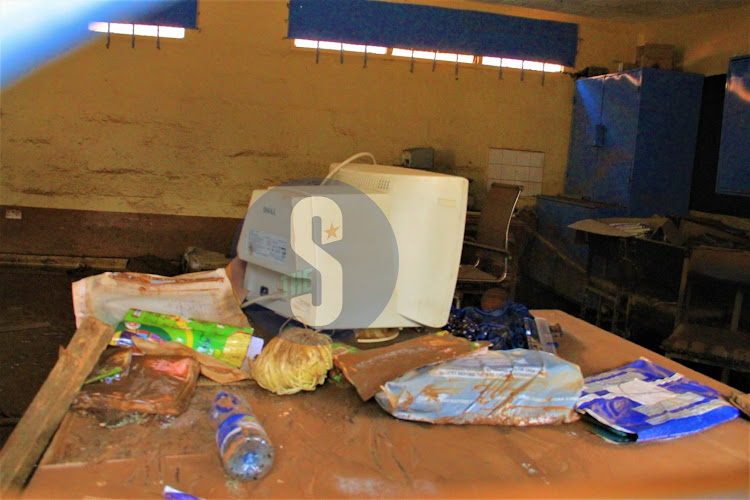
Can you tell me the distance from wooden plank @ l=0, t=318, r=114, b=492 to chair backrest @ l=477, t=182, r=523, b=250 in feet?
8.44

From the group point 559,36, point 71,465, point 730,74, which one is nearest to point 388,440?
point 71,465

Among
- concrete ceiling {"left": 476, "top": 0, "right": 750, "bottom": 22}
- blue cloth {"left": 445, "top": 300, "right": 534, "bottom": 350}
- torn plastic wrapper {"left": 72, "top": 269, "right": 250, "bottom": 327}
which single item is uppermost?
concrete ceiling {"left": 476, "top": 0, "right": 750, "bottom": 22}

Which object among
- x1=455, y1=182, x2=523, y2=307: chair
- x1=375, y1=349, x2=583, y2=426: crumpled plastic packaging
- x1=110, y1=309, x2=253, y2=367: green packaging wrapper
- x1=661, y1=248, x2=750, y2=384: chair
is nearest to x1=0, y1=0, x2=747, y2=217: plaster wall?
x1=455, y1=182, x2=523, y2=307: chair

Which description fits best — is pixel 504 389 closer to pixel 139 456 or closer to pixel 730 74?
pixel 139 456

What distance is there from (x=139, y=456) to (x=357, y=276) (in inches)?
26.1

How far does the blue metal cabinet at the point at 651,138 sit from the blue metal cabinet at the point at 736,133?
2.10ft

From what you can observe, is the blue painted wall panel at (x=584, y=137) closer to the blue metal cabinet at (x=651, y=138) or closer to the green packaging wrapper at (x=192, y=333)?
the blue metal cabinet at (x=651, y=138)

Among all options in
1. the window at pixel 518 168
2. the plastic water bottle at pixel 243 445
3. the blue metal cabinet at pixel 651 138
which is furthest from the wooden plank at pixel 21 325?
the blue metal cabinet at pixel 651 138

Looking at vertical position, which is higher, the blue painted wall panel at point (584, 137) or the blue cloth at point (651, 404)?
the blue painted wall panel at point (584, 137)

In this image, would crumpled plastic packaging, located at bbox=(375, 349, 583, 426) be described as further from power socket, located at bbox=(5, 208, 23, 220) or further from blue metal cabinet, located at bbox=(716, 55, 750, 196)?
power socket, located at bbox=(5, 208, 23, 220)

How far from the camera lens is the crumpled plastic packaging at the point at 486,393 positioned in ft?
4.07

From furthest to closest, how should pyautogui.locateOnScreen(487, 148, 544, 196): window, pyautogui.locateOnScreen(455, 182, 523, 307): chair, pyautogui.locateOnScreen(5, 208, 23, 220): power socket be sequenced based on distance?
pyautogui.locateOnScreen(487, 148, 544, 196): window → pyautogui.locateOnScreen(5, 208, 23, 220): power socket → pyautogui.locateOnScreen(455, 182, 523, 307): chair

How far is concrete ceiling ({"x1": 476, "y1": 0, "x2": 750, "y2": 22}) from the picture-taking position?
421 cm

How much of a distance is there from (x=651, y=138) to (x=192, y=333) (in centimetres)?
397
